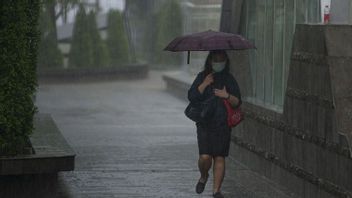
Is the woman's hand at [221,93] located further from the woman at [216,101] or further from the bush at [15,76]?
the bush at [15,76]

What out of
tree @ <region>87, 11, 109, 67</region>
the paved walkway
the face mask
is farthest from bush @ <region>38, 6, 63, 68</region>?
the face mask

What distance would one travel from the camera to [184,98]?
24.1 meters

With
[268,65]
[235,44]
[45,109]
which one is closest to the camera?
[235,44]

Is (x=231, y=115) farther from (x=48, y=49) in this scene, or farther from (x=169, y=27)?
(x=169, y=27)

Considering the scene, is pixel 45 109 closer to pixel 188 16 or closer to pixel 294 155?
pixel 188 16

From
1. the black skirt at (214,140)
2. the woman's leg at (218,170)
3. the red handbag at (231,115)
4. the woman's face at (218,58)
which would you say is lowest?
the woman's leg at (218,170)

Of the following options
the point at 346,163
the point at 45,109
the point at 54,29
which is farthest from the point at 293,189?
the point at 54,29

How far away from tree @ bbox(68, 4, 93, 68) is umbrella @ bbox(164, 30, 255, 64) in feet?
71.3

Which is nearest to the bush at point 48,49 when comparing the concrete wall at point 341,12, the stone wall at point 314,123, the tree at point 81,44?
the tree at point 81,44

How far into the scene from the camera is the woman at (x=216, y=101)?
9844 mm

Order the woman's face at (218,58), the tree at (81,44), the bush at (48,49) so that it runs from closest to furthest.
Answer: the woman's face at (218,58)
the bush at (48,49)
the tree at (81,44)

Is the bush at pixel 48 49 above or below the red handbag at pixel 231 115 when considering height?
below

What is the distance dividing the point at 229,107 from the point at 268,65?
228 centimetres

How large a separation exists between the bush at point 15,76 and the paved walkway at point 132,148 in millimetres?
968
